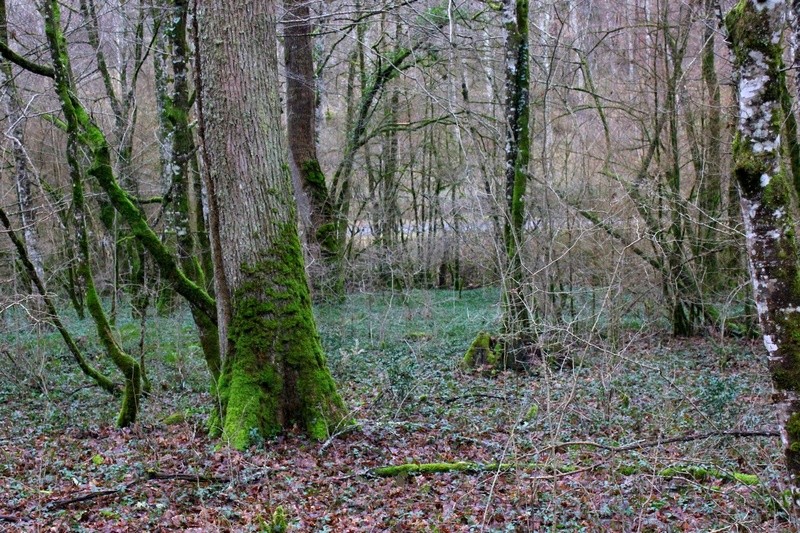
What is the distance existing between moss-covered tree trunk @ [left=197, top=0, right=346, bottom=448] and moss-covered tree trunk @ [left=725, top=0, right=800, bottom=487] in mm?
3976

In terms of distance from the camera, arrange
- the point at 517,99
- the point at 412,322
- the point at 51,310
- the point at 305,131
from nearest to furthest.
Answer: the point at 51,310
the point at 517,99
the point at 412,322
the point at 305,131

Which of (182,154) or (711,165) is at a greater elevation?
(711,165)

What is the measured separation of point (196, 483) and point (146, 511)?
0.56 meters

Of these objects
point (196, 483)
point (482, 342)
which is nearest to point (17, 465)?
point (196, 483)

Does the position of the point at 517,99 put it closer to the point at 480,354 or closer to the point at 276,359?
the point at 480,354

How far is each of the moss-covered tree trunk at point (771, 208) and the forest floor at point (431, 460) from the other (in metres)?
0.75

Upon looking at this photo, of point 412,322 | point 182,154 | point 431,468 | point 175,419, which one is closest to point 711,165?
point 412,322

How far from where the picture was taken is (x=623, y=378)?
9.60 metres

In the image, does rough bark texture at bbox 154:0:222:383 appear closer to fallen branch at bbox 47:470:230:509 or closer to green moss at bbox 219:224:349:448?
green moss at bbox 219:224:349:448

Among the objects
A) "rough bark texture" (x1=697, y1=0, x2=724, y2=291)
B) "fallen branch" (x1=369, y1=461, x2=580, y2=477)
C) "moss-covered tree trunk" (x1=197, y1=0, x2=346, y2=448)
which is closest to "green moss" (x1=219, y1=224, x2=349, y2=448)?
"moss-covered tree trunk" (x1=197, y1=0, x2=346, y2=448)

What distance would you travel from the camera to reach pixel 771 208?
150 inches

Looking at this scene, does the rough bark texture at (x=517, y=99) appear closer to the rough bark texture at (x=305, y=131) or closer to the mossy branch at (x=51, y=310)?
the mossy branch at (x=51, y=310)

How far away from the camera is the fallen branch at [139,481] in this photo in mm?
4926

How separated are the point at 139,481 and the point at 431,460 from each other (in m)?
2.52
